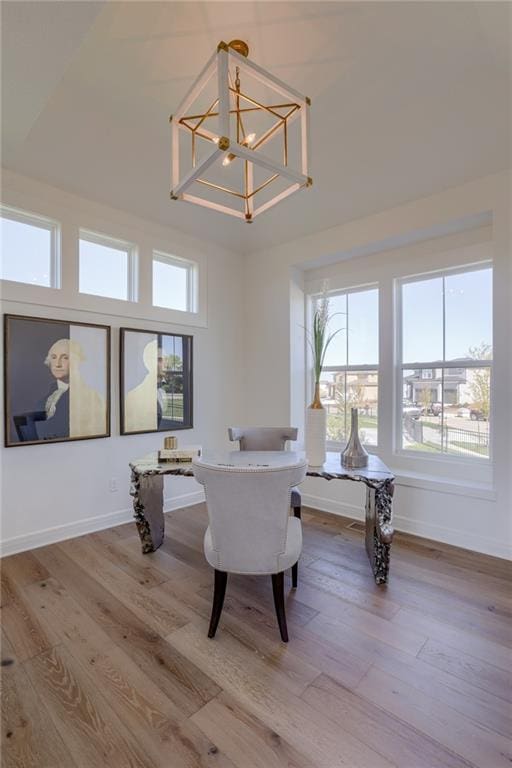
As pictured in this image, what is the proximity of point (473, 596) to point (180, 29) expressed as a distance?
3.53 metres

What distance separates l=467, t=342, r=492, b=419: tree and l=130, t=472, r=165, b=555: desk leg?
278 centimetres

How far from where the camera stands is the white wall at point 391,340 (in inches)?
106

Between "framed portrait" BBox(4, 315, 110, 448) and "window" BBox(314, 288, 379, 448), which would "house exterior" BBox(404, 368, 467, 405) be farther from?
"framed portrait" BBox(4, 315, 110, 448)

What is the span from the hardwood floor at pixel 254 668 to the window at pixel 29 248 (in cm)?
220

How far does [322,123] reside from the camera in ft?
7.62

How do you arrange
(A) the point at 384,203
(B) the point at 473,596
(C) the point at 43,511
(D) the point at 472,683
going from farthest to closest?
(A) the point at 384,203 < (C) the point at 43,511 < (B) the point at 473,596 < (D) the point at 472,683

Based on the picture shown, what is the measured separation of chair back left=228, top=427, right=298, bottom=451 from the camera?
3.06 meters

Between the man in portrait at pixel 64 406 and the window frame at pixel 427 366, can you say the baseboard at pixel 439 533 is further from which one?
the man in portrait at pixel 64 406

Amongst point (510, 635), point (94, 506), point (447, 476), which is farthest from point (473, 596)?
point (94, 506)

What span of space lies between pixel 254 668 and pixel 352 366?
2.85 metres

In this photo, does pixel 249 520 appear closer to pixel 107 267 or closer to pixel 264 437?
pixel 264 437

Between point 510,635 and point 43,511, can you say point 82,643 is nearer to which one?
point 43,511

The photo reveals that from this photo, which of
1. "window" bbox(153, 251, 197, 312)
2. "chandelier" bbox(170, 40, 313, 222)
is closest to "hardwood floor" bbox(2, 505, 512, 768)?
"chandelier" bbox(170, 40, 313, 222)

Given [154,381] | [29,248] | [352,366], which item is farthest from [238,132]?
[352,366]
